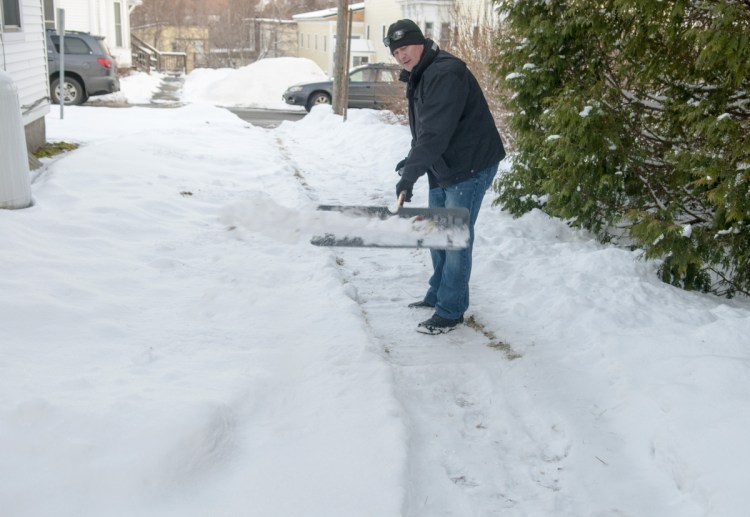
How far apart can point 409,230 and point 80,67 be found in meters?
16.1

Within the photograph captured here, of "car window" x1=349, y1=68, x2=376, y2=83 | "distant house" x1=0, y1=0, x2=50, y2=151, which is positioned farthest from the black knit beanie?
"car window" x1=349, y1=68, x2=376, y2=83

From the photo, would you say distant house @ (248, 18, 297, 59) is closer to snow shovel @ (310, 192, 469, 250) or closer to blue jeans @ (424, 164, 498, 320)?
blue jeans @ (424, 164, 498, 320)

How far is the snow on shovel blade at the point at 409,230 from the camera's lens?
413 cm

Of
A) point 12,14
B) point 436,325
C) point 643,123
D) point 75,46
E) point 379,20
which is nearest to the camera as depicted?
point 436,325

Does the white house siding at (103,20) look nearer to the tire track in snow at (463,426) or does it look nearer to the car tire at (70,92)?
the car tire at (70,92)

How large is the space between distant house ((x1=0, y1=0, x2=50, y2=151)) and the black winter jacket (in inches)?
259

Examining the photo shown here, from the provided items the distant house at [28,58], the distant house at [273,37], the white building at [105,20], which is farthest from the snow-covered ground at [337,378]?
the distant house at [273,37]

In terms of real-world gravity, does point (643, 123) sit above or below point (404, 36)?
below

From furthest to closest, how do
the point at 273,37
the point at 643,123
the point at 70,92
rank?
the point at 273,37
the point at 70,92
the point at 643,123

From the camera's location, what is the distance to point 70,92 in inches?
700

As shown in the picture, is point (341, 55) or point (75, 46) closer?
point (341, 55)

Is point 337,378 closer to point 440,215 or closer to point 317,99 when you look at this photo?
point 440,215

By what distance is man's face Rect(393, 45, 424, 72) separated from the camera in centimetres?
407

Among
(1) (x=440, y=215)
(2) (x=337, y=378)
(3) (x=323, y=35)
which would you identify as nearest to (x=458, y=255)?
(1) (x=440, y=215)
